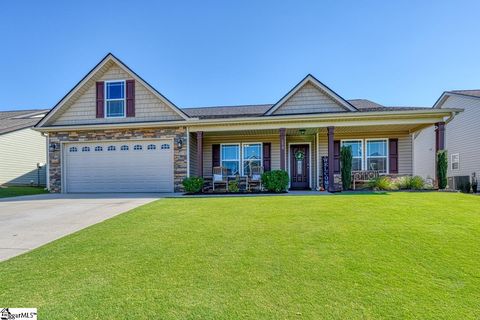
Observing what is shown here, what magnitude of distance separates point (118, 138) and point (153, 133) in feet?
5.81

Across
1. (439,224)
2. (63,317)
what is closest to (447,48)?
(439,224)

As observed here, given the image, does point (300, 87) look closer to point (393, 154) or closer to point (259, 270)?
point (393, 154)

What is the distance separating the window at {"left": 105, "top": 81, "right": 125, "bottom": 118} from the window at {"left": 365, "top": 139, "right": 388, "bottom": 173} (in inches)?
494

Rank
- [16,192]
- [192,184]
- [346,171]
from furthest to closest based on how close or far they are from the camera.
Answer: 1. [16,192]
2. [192,184]
3. [346,171]

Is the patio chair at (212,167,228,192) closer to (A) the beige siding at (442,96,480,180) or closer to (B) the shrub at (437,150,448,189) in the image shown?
(B) the shrub at (437,150,448,189)

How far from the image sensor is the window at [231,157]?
14.3 meters

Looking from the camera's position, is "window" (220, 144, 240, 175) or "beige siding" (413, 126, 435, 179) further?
"beige siding" (413, 126, 435, 179)

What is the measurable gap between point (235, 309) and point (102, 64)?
13407mm

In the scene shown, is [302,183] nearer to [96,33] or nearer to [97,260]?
[97,260]

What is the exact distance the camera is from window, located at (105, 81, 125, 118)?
1288cm

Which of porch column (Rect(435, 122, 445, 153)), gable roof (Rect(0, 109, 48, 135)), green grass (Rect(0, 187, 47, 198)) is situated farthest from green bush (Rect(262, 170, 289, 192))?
gable roof (Rect(0, 109, 48, 135))

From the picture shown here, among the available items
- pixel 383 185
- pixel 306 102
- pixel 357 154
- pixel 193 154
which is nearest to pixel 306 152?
pixel 357 154

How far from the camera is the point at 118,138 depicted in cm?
1266

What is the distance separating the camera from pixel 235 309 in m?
2.40
